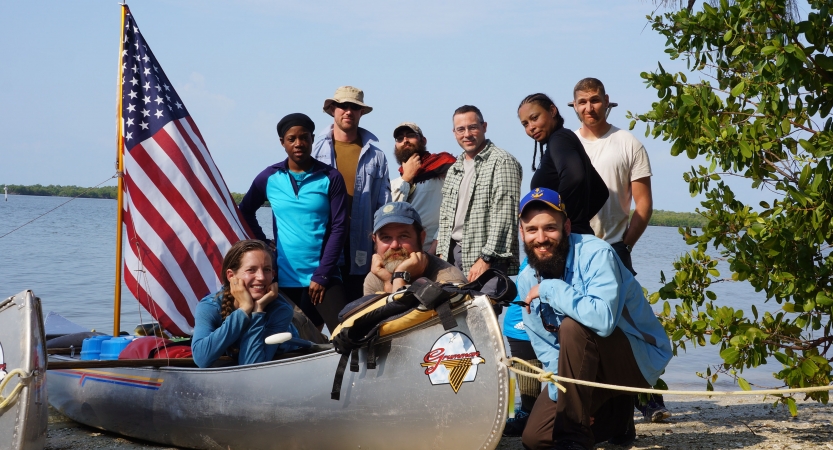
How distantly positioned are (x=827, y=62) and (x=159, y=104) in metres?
4.15

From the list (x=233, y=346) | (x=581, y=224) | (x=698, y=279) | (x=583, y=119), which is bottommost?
(x=233, y=346)

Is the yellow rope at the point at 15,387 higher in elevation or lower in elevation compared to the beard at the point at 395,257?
lower

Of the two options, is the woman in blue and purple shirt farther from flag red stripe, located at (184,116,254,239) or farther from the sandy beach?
the sandy beach

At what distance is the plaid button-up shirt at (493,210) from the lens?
5148 millimetres

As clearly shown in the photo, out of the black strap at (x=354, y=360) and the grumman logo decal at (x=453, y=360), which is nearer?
the grumman logo decal at (x=453, y=360)

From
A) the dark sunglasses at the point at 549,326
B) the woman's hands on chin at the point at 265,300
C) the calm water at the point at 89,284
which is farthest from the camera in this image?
the calm water at the point at 89,284

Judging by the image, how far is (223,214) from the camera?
5.72 m

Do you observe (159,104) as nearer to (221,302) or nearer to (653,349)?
(221,302)

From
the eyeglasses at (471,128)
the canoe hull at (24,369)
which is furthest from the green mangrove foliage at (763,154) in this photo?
the canoe hull at (24,369)

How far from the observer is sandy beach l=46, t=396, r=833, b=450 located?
4517 mm

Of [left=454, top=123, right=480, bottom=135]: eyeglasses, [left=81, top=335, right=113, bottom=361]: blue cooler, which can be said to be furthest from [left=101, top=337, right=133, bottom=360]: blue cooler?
[left=454, top=123, right=480, bottom=135]: eyeglasses

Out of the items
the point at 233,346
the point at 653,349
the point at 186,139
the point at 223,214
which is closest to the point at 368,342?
the point at 233,346

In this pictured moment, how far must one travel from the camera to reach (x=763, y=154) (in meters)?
4.07

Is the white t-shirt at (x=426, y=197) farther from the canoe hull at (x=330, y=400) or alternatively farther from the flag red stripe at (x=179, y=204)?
the canoe hull at (x=330, y=400)
